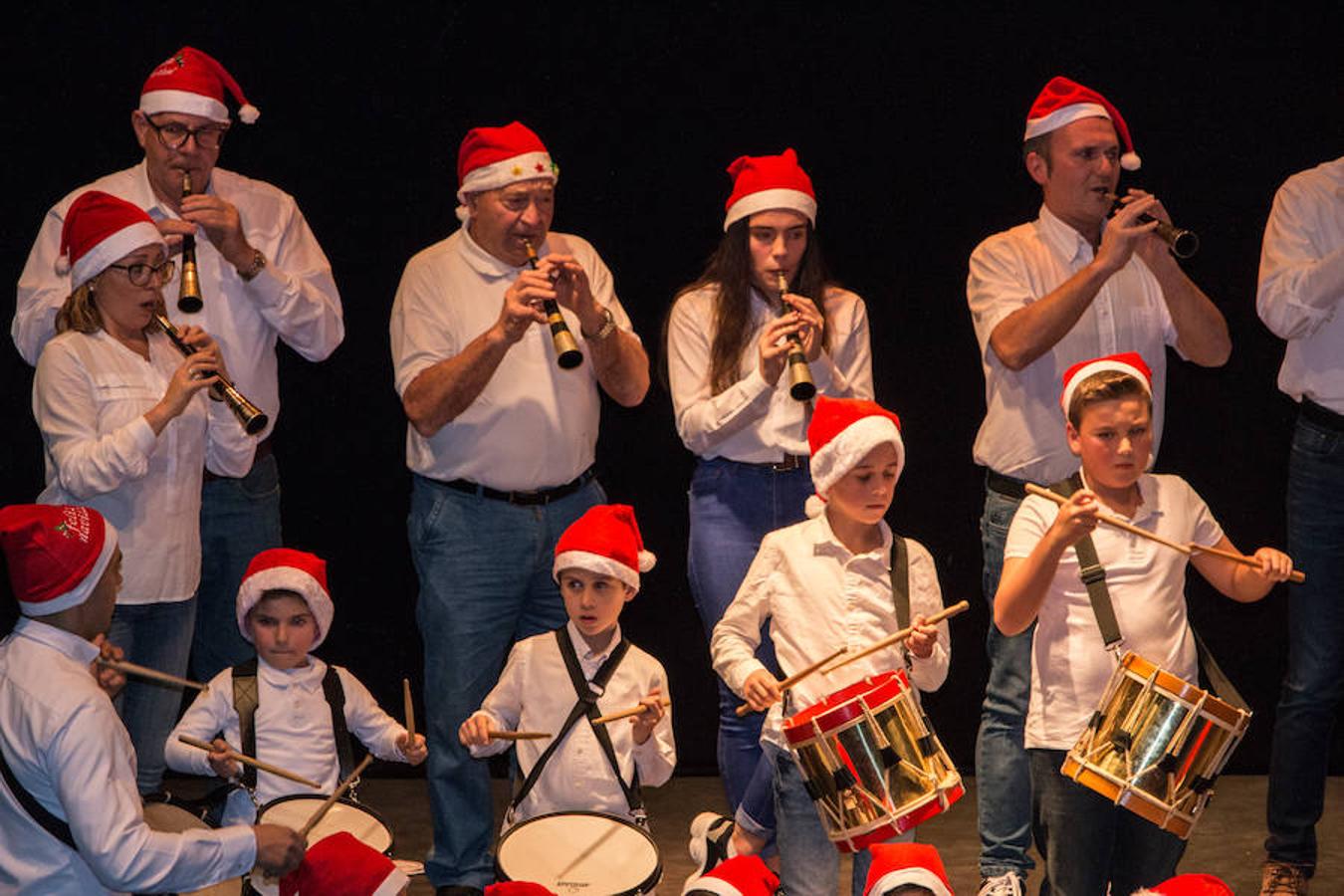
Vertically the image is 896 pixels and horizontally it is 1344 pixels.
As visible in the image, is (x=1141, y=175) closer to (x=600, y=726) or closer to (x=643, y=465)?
(x=643, y=465)

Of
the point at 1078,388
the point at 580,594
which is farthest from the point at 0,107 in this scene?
the point at 1078,388

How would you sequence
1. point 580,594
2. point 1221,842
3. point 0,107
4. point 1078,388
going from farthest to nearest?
point 0,107 < point 1221,842 < point 580,594 < point 1078,388

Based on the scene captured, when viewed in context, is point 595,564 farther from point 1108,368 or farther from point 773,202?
point 1108,368

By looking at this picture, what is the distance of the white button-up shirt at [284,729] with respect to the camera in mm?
4160

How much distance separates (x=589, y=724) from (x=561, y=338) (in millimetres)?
880

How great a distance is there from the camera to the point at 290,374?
5750 millimetres

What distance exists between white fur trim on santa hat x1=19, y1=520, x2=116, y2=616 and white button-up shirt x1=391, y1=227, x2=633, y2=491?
3.97 feet

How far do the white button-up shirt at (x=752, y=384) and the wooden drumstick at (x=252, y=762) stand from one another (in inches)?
47.0

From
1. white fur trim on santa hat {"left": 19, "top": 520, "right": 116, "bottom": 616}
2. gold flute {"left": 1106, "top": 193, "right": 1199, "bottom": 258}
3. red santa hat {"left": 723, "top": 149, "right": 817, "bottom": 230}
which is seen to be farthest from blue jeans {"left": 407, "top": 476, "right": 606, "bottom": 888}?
gold flute {"left": 1106, "top": 193, "right": 1199, "bottom": 258}

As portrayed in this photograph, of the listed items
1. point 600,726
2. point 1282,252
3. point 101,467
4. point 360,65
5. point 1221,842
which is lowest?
point 1221,842

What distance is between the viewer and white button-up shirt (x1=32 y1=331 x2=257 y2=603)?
4.16 metres

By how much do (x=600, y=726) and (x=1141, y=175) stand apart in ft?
8.47

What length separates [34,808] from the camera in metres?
3.38

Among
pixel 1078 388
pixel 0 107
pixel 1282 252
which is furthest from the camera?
pixel 0 107
